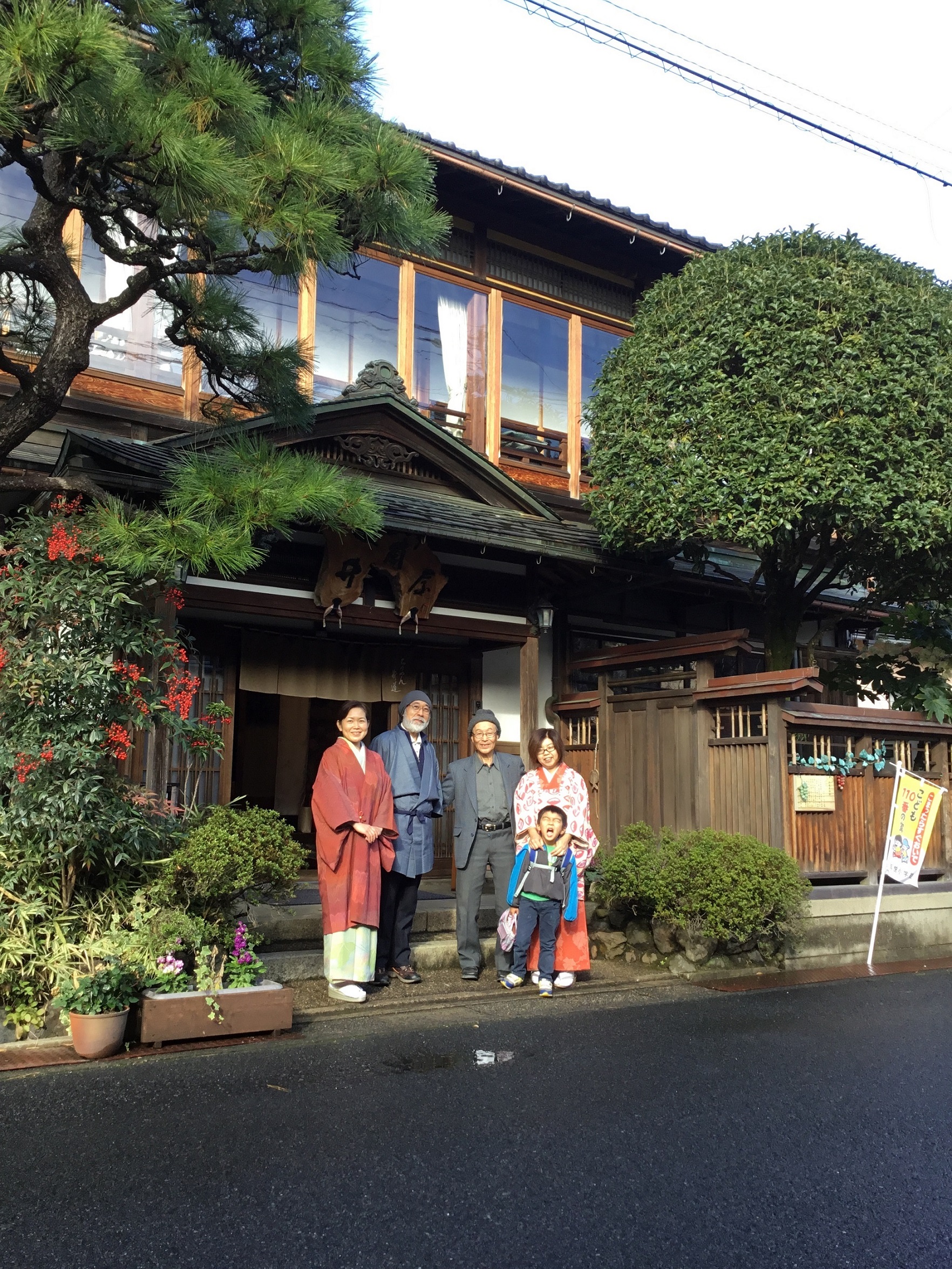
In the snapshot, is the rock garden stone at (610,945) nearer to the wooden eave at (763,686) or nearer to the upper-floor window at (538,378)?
the wooden eave at (763,686)

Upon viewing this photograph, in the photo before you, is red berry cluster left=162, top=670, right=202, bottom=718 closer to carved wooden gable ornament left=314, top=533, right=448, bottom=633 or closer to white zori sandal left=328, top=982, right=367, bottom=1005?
white zori sandal left=328, top=982, right=367, bottom=1005

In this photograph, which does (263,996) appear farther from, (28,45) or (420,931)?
(28,45)

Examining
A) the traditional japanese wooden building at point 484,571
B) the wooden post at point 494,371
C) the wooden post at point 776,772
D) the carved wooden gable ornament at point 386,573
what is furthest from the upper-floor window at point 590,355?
the wooden post at point 776,772

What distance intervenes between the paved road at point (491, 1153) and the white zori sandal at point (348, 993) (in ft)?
1.37

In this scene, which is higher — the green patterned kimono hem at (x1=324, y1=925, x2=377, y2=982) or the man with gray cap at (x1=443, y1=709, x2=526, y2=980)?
the man with gray cap at (x1=443, y1=709, x2=526, y2=980)

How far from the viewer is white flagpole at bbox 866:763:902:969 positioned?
361 inches

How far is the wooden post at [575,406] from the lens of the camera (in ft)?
41.0

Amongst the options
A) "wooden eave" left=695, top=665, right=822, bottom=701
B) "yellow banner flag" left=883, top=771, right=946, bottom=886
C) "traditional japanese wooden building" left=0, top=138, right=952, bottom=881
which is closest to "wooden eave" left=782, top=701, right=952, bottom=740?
"traditional japanese wooden building" left=0, top=138, right=952, bottom=881

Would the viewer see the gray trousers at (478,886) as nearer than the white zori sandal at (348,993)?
No

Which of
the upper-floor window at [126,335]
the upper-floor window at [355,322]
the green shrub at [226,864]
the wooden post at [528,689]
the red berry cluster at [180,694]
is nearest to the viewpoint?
the green shrub at [226,864]

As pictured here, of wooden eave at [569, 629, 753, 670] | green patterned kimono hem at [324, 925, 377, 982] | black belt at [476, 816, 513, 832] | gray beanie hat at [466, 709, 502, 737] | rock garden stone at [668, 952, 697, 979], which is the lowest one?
rock garden stone at [668, 952, 697, 979]

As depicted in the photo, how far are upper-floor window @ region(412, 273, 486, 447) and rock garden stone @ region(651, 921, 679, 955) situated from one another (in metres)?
5.80

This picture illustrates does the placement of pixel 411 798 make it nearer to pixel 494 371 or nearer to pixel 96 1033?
pixel 96 1033

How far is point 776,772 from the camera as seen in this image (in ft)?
29.6
